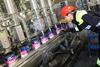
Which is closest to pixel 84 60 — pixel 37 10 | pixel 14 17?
pixel 37 10

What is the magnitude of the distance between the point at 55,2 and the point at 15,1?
1237 millimetres

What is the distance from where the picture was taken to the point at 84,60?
3834mm

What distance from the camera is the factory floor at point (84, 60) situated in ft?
11.9

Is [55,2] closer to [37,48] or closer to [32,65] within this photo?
[37,48]

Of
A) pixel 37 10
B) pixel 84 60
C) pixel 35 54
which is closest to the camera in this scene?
pixel 35 54

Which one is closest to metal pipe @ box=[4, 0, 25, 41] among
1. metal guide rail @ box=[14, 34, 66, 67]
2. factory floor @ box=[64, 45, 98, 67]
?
metal guide rail @ box=[14, 34, 66, 67]

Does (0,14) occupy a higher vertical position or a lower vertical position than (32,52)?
higher

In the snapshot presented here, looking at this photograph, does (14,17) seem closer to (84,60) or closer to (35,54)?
(35,54)

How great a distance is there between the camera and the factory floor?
11.9 feet

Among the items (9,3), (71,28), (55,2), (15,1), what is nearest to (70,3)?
(55,2)

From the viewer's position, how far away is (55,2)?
390 centimetres

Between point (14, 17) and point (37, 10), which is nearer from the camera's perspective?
point (14, 17)

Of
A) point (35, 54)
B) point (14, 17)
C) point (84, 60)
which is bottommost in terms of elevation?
point (84, 60)

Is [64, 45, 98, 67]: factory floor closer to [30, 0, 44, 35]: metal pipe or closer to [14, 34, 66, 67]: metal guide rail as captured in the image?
[14, 34, 66, 67]: metal guide rail
